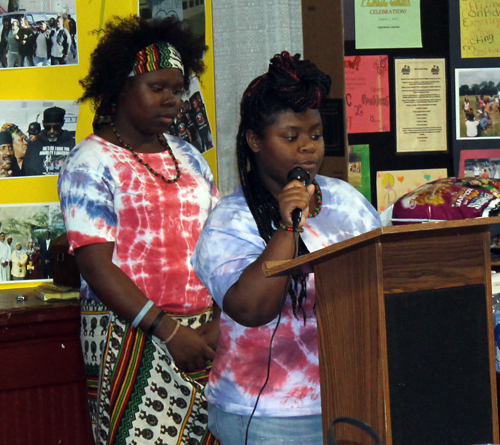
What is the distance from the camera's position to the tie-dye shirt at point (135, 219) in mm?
2018

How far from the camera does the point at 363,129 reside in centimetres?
268

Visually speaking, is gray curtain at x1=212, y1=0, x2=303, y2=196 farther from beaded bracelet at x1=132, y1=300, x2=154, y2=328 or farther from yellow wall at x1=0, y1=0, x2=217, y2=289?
beaded bracelet at x1=132, y1=300, x2=154, y2=328

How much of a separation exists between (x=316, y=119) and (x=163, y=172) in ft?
2.72

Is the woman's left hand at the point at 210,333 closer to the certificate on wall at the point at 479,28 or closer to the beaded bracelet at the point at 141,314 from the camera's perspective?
the beaded bracelet at the point at 141,314

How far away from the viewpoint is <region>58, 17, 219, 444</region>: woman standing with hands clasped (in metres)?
1.99

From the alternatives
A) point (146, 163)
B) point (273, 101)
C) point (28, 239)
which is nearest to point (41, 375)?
point (28, 239)

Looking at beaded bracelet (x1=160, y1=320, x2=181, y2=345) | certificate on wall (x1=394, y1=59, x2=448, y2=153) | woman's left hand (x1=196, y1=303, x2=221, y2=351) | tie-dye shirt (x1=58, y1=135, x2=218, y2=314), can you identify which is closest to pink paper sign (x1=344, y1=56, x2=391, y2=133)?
certificate on wall (x1=394, y1=59, x2=448, y2=153)

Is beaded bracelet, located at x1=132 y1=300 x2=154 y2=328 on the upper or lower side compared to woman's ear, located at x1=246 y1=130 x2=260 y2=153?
lower

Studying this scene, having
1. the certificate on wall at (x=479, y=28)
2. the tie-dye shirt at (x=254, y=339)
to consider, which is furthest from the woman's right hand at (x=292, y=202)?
the certificate on wall at (x=479, y=28)

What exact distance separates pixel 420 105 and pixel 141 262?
1311mm

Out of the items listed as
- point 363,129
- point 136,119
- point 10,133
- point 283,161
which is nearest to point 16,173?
point 10,133

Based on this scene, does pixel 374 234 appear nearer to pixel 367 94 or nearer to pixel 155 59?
pixel 155 59

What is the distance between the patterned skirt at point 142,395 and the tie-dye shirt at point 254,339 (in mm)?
618

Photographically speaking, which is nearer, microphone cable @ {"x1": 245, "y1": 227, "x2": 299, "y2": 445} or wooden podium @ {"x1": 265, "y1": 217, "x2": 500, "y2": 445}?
wooden podium @ {"x1": 265, "y1": 217, "x2": 500, "y2": 445}
